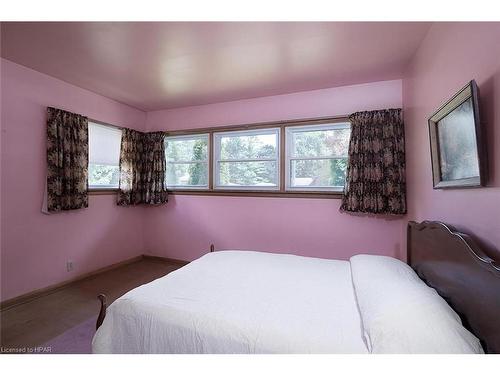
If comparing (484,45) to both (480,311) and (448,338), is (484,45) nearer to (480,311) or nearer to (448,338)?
(480,311)

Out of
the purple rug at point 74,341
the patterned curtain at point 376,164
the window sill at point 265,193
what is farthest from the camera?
the window sill at point 265,193

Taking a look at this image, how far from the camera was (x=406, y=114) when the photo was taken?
256 cm

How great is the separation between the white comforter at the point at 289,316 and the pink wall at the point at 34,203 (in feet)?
6.14

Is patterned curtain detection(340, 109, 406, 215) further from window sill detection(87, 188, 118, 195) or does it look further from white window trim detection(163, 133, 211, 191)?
window sill detection(87, 188, 118, 195)

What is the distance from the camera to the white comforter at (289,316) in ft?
3.32

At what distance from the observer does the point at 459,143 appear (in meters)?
1.34

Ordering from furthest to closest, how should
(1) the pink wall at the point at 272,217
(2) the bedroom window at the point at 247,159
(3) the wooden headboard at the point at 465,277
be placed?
1. (2) the bedroom window at the point at 247,159
2. (1) the pink wall at the point at 272,217
3. (3) the wooden headboard at the point at 465,277

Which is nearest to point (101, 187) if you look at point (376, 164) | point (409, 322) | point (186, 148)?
point (186, 148)

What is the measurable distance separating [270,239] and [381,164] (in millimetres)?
1591

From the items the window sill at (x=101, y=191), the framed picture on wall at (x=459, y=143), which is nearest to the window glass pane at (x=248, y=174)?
the window sill at (x=101, y=191)

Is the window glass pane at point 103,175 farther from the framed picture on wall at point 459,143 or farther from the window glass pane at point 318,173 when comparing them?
the framed picture on wall at point 459,143

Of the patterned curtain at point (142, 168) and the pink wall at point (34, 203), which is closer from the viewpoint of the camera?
the pink wall at point (34, 203)

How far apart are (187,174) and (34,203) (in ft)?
6.05

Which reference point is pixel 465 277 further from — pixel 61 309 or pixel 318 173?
pixel 61 309
